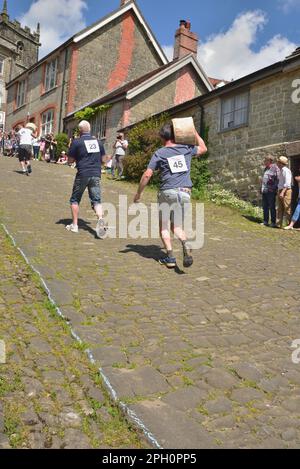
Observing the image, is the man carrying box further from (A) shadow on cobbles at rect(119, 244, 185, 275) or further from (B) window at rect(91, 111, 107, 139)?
(B) window at rect(91, 111, 107, 139)

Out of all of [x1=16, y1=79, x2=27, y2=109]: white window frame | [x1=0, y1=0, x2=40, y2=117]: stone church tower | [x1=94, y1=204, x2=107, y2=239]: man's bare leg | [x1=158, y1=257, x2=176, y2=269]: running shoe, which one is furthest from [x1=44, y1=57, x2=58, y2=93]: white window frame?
[x1=158, y1=257, x2=176, y2=269]: running shoe

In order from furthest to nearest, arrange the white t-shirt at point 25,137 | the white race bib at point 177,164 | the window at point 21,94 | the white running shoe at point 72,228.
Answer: the window at point 21,94, the white t-shirt at point 25,137, the white running shoe at point 72,228, the white race bib at point 177,164

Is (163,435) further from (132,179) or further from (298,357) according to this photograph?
(132,179)

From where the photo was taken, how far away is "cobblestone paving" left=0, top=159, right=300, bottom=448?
9.49 ft

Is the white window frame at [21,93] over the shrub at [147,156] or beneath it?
over

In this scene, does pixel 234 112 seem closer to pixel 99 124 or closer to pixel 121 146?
pixel 121 146

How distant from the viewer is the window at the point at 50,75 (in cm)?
3093

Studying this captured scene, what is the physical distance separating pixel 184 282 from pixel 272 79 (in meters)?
10.2

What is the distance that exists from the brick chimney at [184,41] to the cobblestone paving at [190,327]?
20.3 meters

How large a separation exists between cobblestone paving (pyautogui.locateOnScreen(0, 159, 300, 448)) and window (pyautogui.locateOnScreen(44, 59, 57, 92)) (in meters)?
25.2

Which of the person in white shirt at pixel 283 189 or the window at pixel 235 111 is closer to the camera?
the person in white shirt at pixel 283 189

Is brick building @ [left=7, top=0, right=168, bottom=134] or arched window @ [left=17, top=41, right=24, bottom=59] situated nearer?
brick building @ [left=7, top=0, right=168, bottom=134]

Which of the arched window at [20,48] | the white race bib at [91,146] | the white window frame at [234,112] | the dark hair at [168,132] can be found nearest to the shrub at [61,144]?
the white window frame at [234,112]

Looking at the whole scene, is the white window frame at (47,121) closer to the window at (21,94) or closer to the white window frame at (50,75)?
the white window frame at (50,75)
